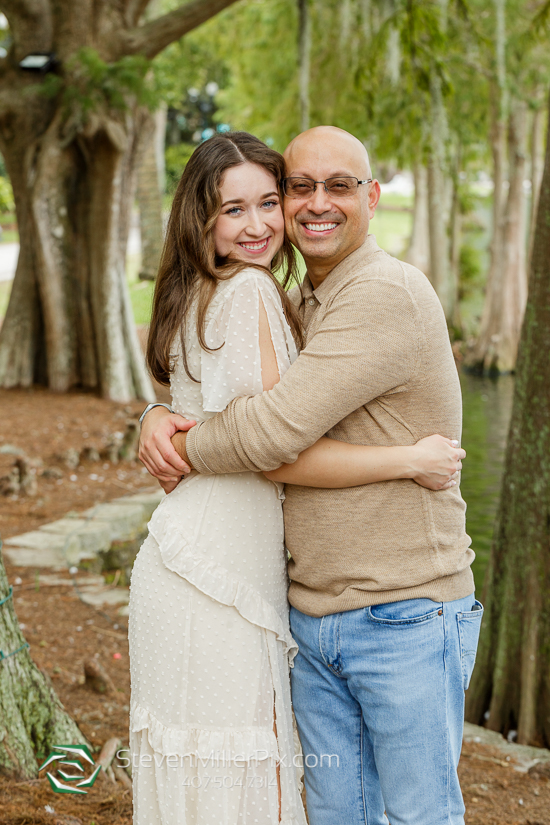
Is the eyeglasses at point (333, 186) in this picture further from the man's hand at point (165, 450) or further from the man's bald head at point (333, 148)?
the man's hand at point (165, 450)

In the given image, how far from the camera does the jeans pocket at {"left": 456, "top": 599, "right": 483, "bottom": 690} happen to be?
6.33 feet

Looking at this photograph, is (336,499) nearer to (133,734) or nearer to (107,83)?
(133,734)

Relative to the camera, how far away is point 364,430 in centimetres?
195

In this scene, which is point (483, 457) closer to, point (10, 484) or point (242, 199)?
point (10, 484)

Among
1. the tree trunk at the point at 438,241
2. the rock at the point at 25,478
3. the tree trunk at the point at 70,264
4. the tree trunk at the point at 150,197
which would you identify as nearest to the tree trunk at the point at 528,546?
the rock at the point at 25,478

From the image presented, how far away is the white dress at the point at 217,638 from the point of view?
6.11 feet

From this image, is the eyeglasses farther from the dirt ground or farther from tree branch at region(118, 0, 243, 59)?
tree branch at region(118, 0, 243, 59)

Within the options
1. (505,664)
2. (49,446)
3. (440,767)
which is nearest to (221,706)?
(440,767)

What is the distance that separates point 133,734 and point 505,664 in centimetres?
235

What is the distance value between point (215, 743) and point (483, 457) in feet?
31.1

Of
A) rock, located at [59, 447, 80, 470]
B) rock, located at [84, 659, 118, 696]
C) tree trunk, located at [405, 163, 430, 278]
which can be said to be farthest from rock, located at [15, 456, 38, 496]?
tree trunk, located at [405, 163, 430, 278]

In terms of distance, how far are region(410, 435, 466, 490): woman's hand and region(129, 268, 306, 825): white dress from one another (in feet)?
1.20

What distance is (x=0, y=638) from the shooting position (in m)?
2.58

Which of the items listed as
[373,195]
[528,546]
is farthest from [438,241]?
[373,195]
